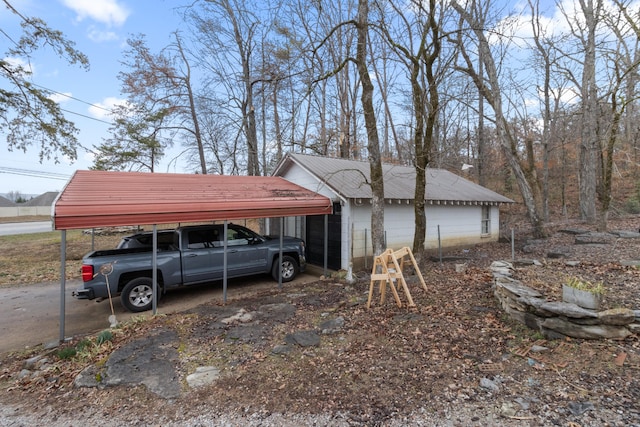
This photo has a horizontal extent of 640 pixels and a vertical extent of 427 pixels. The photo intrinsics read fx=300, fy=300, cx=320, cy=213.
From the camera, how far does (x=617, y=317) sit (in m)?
3.54

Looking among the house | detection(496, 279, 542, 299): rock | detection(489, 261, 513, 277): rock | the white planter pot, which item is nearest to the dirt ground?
detection(496, 279, 542, 299): rock

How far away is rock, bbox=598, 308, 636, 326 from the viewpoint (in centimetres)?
353

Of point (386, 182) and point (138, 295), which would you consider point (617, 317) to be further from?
point (386, 182)

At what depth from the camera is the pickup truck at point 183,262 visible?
5.91 metres

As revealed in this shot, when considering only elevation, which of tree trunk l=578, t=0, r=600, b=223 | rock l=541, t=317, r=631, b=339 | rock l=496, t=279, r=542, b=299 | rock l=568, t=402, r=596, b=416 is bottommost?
rock l=568, t=402, r=596, b=416

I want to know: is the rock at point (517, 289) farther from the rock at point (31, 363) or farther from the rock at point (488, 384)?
the rock at point (31, 363)

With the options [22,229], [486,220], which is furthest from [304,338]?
[22,229]

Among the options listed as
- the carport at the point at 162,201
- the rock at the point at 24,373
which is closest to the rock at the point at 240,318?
the carport at the point at 162,201

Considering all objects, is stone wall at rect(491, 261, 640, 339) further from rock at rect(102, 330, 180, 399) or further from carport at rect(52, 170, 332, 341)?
carport at rect(52, 170, 332, 341)

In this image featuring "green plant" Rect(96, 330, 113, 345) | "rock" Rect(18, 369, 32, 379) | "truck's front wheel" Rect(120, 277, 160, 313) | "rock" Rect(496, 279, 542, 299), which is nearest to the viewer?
"rock" Rect(18, 369, 32, 379)

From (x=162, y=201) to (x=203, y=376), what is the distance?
3883mm

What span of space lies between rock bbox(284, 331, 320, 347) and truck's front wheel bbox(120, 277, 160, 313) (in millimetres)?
3754

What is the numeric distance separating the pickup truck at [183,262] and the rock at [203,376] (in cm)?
345

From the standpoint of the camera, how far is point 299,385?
335cm
